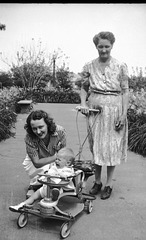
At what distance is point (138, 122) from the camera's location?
633cm

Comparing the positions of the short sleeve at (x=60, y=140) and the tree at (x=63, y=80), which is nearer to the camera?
the short sleeve at (x=60, y=140)

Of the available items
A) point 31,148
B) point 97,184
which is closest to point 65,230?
point 31,148

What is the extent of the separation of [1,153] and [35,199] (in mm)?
3079

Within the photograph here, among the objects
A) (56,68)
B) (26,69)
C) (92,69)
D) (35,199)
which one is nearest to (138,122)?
(92,69)

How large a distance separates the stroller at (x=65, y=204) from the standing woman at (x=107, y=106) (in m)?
0.37

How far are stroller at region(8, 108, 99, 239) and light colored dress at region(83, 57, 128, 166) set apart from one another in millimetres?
357

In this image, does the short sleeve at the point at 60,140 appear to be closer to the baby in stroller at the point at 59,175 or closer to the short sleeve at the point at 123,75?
the baby in stroller at the point at 59,175

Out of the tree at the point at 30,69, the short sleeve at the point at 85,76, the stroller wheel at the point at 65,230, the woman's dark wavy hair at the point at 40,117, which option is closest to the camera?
the stroller wheel at the point at 65,230

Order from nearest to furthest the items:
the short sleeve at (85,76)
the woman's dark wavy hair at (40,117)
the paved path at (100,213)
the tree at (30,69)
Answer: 1. the paved path at (100,213)
2. the woman's dark wavy hair at (40,117)
3. the short sleeve at (85,76)
4. the tree at (30,69)

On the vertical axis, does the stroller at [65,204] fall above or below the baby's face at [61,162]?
below

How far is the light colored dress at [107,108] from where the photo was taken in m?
3.32

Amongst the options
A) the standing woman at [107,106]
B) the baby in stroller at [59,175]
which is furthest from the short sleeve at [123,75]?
the baby in stroller at [59,175]

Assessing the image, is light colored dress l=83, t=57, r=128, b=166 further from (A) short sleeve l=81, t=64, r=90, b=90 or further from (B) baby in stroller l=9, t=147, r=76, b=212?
(B) baby in stroller l=9, t=147, r=76, b=212

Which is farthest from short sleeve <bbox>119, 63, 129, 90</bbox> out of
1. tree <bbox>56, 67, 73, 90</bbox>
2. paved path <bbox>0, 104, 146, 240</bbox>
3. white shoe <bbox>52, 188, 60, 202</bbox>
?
tree <bbox>56, 67, 73, 90</bbox>
